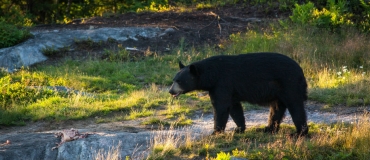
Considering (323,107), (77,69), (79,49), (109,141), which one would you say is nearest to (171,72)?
(77,69)

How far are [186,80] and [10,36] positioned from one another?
36.9ft

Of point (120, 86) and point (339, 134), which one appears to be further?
point (120, 86)

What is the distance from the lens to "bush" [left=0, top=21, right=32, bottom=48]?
18.8 m

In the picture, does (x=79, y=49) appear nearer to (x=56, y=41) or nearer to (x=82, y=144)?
(x=56, y=41)

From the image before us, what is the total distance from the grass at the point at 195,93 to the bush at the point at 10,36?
69.2 inches

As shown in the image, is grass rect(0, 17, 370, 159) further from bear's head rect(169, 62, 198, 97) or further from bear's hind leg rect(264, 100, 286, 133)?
bear's head rect(169, 62, 198, 97)

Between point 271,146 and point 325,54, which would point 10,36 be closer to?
point 325,54

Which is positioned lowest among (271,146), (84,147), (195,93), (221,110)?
(195,93)

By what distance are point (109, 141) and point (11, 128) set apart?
3.80 meters

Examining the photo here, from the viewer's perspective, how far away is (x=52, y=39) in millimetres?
19500

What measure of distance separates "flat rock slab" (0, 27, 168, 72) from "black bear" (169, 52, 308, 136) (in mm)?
9287

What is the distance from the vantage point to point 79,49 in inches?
760

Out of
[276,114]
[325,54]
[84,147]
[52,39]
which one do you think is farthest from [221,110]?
[52,39]

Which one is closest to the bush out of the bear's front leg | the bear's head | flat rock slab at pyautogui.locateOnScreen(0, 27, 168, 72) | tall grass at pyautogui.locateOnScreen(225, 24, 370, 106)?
flat rock slab at pyautogui.locateOnScreen(0, 27, 168, 72)
